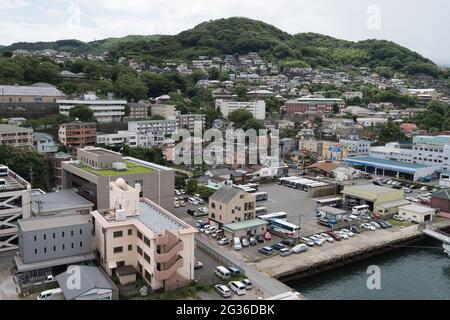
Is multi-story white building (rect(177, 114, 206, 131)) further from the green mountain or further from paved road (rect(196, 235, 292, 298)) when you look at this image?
the green mountain

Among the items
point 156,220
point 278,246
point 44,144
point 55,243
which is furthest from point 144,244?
point 44,144

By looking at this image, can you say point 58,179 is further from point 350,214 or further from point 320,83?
point 320,83

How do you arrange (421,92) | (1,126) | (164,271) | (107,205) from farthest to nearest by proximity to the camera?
(421,92)
(1,126)
(107,205)
(164,271)

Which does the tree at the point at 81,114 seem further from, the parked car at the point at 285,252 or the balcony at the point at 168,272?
the balcony at the point at 168,272

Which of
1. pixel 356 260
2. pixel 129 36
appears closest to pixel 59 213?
pixel 356 260

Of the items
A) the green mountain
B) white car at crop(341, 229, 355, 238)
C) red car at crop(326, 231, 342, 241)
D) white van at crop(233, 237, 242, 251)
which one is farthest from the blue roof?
the green mountain

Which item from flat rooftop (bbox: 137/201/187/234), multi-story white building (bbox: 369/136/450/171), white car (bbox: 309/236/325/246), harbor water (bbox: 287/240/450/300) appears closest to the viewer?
flat rooftop (bbox: 137/201/187/234)
